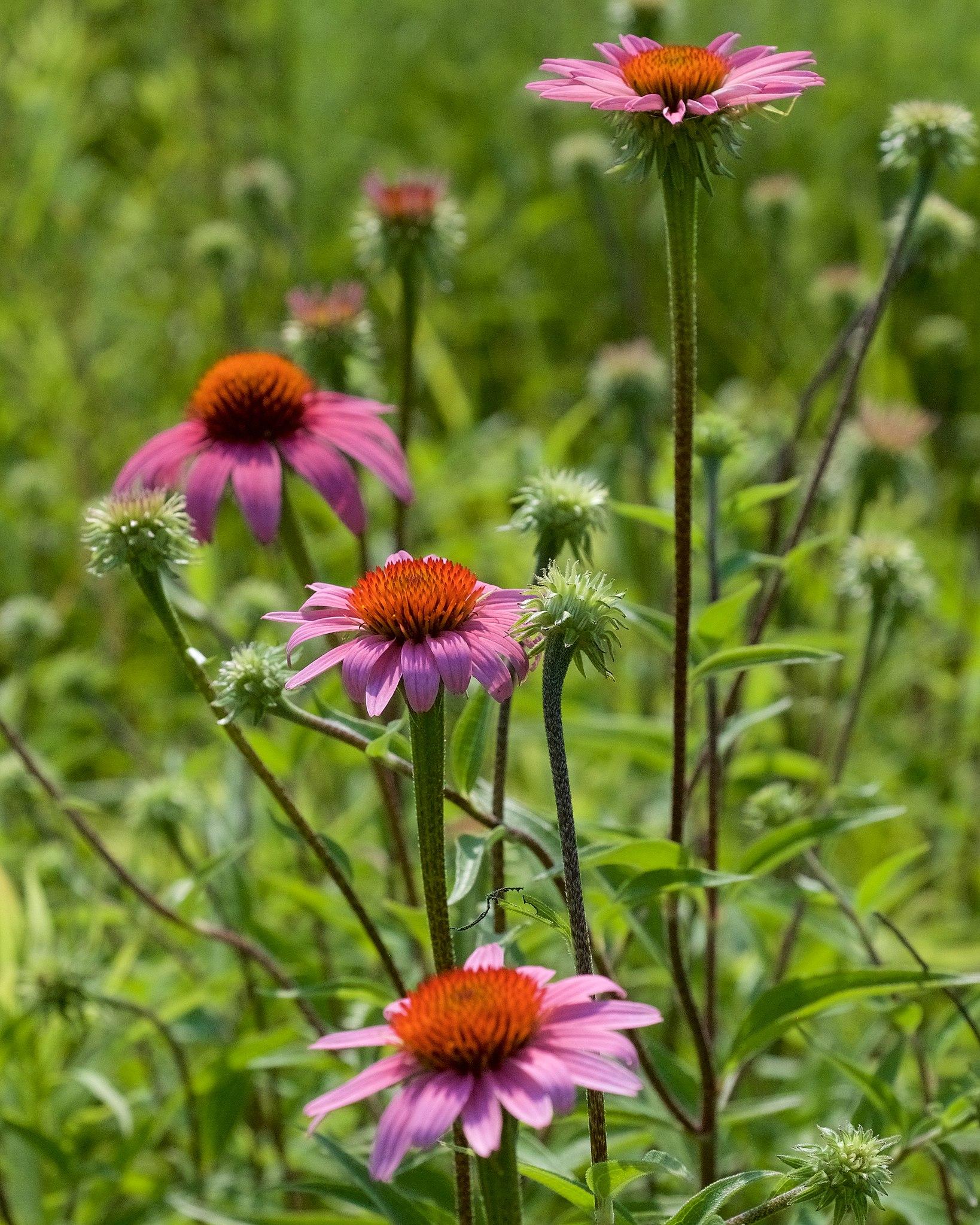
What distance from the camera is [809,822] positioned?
0.99 metres

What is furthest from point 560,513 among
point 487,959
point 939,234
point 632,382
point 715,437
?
point 632,382

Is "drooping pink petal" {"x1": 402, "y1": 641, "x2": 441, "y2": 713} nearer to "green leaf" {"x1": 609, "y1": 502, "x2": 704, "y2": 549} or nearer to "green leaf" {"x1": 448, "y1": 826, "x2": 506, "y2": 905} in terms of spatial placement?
"green leaf" {"x1": 448, "y1": 826, "x2": 506, "y2": 905}

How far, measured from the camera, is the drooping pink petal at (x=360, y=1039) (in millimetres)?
618

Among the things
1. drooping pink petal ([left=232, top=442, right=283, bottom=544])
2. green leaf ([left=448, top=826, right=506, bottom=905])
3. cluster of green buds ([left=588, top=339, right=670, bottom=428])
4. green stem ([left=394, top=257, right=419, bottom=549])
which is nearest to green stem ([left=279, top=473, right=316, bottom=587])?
drooping pink petal ([left=232, top=442, right=283, bottom=544])

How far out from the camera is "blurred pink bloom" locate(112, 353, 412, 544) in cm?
104

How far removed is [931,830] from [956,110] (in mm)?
1027

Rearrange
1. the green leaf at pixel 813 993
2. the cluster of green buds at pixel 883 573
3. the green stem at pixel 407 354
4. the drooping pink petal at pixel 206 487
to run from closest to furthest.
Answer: the green leaf at pixel 813 993, the drooping pink petal at pixel 206 487, the green stem at pixel 407 354, the cluster of green buds at pixel 883 573

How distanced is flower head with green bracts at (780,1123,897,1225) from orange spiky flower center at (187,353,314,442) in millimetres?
656

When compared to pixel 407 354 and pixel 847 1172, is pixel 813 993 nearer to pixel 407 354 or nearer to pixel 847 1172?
pixel 847 1172

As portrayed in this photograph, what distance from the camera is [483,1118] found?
560mm

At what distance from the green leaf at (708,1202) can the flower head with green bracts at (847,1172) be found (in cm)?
2

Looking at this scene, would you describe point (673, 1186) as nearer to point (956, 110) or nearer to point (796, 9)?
point (956, 110)

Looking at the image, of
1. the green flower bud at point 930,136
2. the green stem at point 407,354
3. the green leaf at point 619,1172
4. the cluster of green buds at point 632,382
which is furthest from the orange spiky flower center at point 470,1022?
the cluster of green buds at point 632,382

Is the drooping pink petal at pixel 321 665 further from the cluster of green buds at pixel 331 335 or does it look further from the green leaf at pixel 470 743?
the cluster of green buds at pixel 331 335
